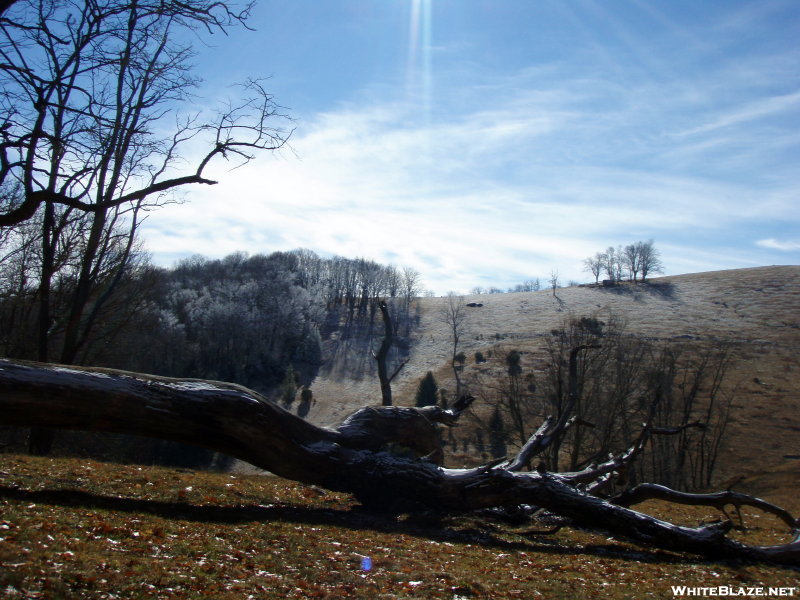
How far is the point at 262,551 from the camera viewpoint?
5605mm

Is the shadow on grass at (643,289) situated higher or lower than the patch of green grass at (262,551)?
higher

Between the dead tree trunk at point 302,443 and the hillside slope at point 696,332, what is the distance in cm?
2906

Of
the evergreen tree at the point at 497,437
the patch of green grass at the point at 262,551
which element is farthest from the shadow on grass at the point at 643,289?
the patch of green grass at the point at 262,551

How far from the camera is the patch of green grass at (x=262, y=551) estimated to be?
14.1 ft

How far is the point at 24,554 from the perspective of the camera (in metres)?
4.16

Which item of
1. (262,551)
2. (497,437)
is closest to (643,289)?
(497,437)

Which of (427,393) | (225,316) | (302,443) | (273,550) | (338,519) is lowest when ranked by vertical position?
→ (427,393)

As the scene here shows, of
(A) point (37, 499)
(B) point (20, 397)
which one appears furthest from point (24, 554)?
(B) point (20, 397)

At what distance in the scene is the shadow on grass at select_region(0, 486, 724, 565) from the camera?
245 inches

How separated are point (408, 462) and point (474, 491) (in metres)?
1.13

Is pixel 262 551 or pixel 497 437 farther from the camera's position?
pixel 497 437

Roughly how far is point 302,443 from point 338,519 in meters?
1.24

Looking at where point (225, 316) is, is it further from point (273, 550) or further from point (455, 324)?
point (273, 550)

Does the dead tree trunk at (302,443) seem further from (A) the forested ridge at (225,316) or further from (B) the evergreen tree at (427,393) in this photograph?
(B) the evergreen tree at (427,393)
